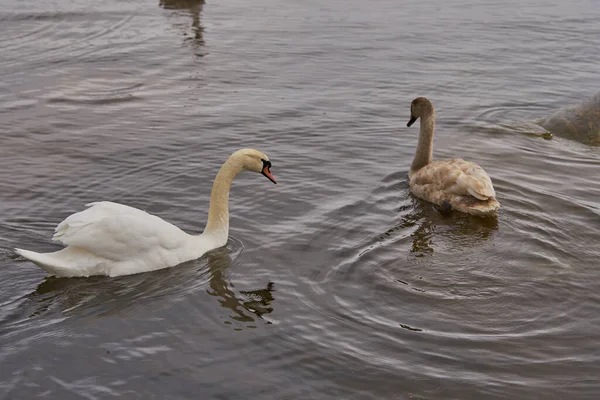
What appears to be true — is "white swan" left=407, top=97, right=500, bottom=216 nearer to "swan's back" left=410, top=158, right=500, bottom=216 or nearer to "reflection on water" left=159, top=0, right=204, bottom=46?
"swan's back" left=410, top=158, right=500, bottom=216

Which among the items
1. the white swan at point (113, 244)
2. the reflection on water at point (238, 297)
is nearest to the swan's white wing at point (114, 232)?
the white swan at point (113, 244)

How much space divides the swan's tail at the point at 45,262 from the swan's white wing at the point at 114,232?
22cm

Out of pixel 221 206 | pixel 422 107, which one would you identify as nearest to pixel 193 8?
pixel 422 107

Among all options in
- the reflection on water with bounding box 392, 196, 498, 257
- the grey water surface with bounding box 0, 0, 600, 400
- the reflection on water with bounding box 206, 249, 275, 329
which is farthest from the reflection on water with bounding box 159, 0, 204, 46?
the reflection on water with bounding box 206, 249, 275, 329

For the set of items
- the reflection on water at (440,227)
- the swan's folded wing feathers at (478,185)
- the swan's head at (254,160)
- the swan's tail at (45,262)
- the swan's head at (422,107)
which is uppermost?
the swan's head at (422,107)

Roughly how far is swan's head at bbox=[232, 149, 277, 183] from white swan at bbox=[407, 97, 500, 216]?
247 centimetres

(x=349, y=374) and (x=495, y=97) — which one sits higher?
(x=495, y=97)

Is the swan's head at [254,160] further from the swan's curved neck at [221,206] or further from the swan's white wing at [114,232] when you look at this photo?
the swan's white wing at [114,232]

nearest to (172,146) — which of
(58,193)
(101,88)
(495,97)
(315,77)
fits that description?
(58,193)

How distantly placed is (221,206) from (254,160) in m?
0.65

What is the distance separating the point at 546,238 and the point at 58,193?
6036 millimetres

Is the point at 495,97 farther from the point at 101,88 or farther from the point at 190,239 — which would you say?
the point at 190,239

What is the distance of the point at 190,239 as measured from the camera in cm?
910

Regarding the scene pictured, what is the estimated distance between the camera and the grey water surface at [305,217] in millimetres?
7090
